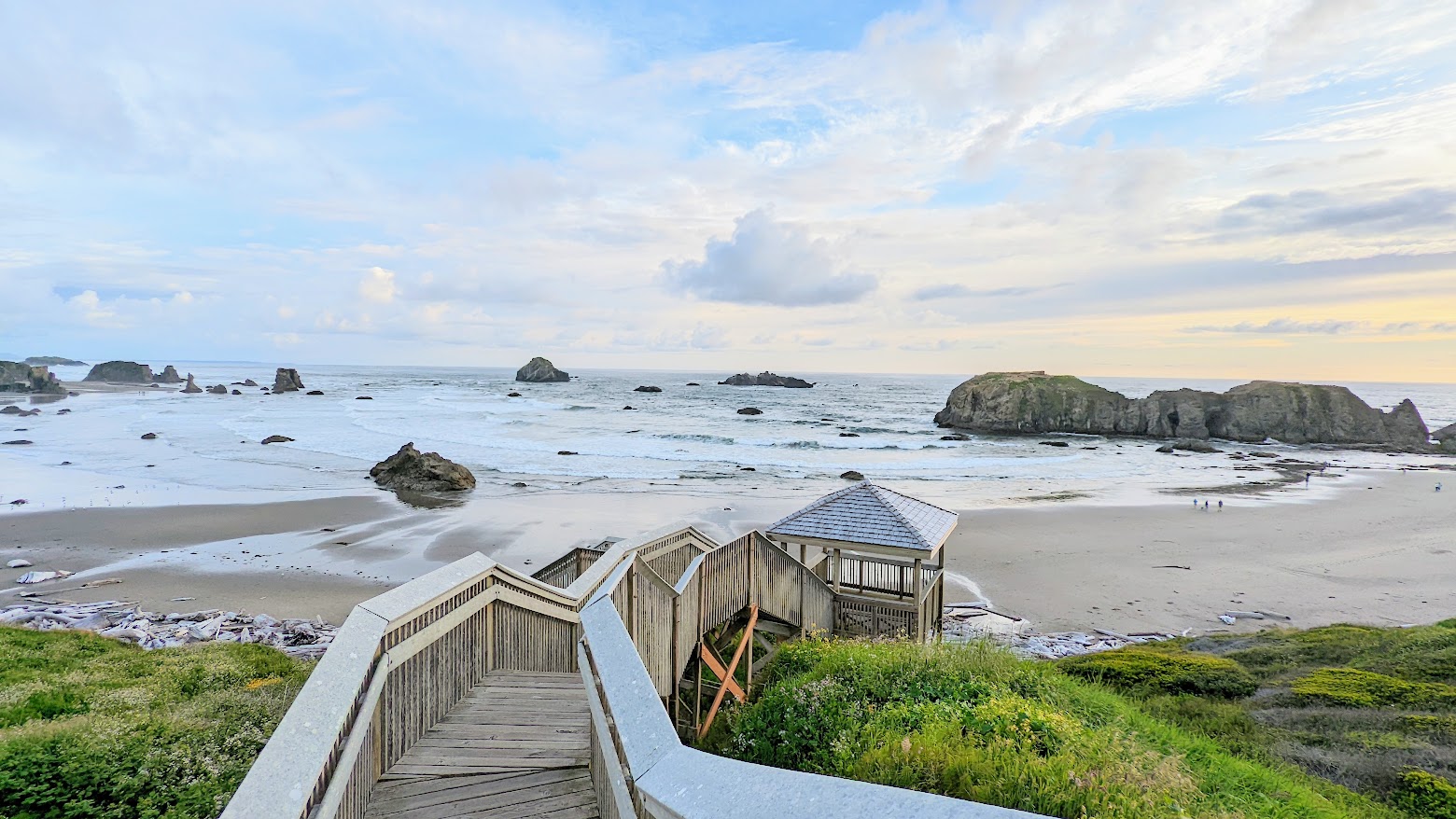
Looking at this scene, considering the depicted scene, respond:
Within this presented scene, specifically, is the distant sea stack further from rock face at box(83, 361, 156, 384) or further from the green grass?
rock face at box(83, 361, 156, 384)

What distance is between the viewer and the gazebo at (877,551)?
13023mm

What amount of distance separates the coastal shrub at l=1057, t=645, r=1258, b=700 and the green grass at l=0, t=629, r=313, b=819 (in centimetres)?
1127

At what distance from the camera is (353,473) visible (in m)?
35.9

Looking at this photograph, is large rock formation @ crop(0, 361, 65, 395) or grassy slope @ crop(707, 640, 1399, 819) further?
large rock formation @ crop(0, 361, 65, 395)

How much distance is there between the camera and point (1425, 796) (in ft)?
22.0

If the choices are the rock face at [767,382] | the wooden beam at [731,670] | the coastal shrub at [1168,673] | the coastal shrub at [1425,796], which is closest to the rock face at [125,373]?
the rock face at [767,382]

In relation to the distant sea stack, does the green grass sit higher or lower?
lower

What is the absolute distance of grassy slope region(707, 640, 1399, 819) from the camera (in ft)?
16.4

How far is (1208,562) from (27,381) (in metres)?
Result: 139

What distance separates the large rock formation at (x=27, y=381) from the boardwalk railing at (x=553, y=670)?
122 metres

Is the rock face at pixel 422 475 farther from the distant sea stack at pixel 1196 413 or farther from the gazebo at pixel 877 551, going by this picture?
the distant sea stack at pixel 1196 413

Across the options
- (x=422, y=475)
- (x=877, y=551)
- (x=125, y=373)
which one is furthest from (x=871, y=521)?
(x=125, y=373)

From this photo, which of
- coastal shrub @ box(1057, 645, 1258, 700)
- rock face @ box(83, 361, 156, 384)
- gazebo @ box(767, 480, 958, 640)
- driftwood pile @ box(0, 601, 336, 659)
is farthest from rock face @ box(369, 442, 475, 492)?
rock face @ box(83, 361, 156, 384)

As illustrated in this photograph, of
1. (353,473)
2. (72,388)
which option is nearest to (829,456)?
(353,473)
